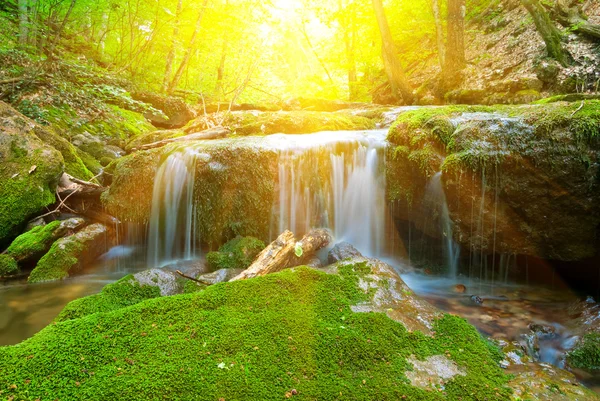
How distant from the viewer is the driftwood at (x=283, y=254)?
4.19 m

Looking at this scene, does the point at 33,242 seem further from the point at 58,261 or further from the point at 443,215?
the point at 443,215

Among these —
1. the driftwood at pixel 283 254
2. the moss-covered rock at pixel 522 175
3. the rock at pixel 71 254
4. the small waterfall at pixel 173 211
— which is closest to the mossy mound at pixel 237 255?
the driftwood at pixel 283 254

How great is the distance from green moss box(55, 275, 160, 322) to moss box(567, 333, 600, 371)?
479cm

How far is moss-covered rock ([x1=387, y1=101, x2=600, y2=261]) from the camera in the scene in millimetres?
4508

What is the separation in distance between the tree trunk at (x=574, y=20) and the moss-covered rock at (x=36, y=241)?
1343cm

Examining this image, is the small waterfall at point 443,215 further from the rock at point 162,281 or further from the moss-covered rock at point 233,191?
the rock at point 162,281

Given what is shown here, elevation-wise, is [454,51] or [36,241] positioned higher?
[454,51]

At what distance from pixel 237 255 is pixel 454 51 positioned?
11002 mm

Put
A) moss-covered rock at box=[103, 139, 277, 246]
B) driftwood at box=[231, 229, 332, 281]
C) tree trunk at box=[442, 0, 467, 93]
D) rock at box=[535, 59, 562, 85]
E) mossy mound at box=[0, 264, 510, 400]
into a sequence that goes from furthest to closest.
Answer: tree trunk at box=[442, 0, 467, 93]
rock at box=[535, 59, 562, 85]
moss-covered rock at box=[103, 139, 277, 246]
driftwood at box=[231, 229, 332, 281]
mossy mound at box=[0, 264, 510, 400]

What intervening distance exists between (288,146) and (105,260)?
4221 millimetres

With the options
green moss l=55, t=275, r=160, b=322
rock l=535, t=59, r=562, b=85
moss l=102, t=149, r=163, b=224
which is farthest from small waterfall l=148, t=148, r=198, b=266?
rock l=535, t=59, r=562, b=85

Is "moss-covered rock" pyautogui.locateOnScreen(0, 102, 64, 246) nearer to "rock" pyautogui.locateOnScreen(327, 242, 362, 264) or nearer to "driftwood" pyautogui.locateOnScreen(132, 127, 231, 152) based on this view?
"driftwood" pyautogui.locateOnScreen(132, 127, 231, 152)

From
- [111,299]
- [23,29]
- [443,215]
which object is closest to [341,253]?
[443,215]

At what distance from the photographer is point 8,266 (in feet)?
17.0
